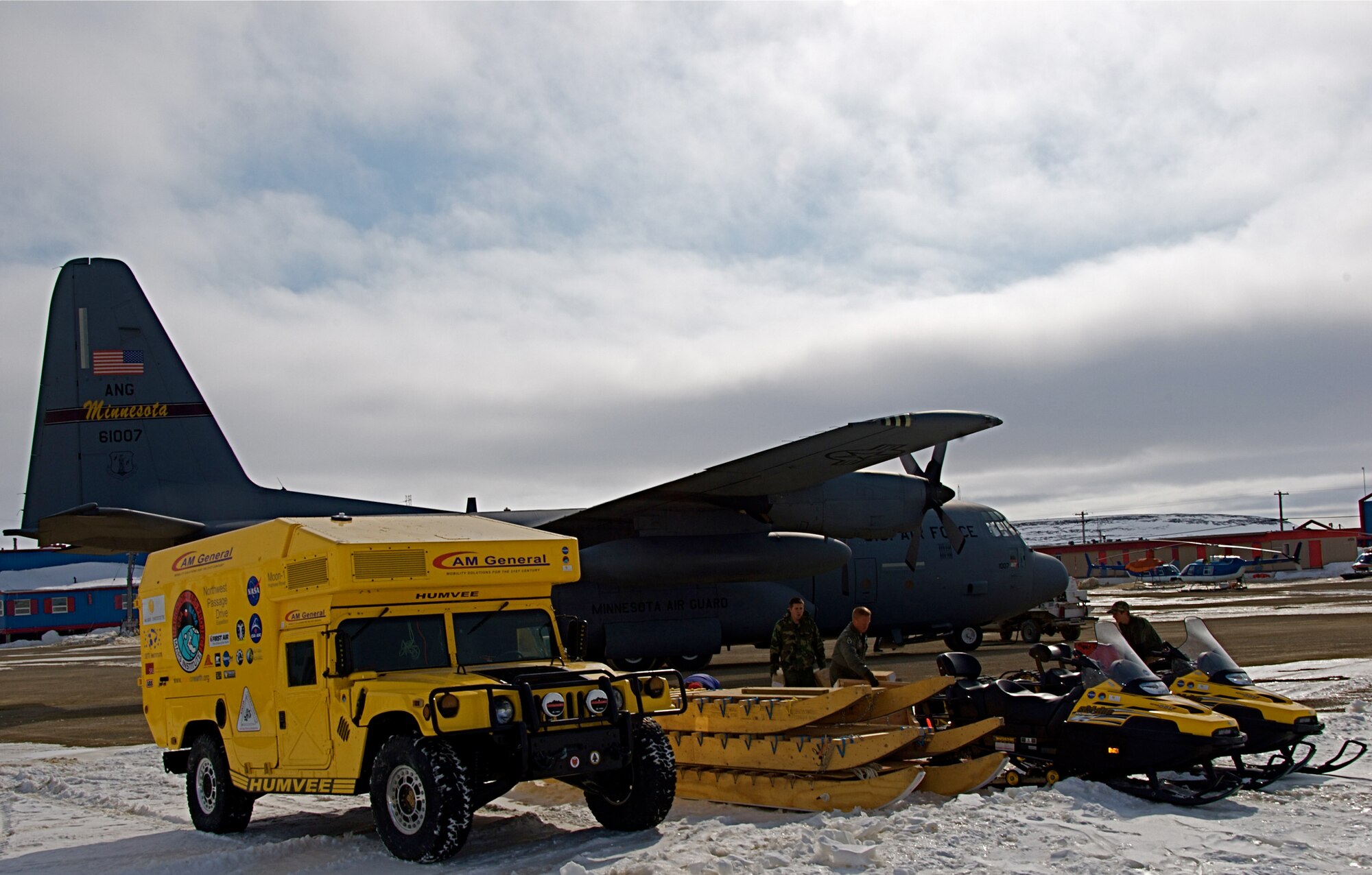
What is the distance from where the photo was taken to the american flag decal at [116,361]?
19.9m

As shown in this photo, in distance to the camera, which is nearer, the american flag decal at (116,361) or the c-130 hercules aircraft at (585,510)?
the c-130 hercules aircraft at (585,510)

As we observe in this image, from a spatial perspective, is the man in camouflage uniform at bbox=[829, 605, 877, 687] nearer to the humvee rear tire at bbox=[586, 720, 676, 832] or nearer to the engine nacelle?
the humvee rear tire at bbox=[586, 720, 676, 832]

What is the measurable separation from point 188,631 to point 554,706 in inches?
172

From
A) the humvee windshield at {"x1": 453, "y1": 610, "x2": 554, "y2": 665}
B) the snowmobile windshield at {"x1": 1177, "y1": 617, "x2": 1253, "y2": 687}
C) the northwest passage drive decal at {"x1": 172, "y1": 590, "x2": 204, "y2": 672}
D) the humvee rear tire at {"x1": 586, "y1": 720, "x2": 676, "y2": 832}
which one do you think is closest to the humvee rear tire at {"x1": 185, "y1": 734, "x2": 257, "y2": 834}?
the northwest passage drive decal at {"x1": 172, "y1": 590, "x2": 204, "y2": 672}

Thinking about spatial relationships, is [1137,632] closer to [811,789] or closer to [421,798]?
[811,789]

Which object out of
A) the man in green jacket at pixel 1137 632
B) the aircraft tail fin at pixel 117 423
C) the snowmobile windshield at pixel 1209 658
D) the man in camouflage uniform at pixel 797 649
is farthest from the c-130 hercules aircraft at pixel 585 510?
the snowmobile windshield at pixel 1209 658

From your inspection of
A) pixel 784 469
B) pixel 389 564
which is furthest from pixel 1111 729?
pixel 784 469

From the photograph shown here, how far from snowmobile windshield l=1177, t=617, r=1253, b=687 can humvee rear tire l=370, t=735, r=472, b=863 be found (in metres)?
6.50

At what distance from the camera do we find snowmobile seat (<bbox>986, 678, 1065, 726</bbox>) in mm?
9375

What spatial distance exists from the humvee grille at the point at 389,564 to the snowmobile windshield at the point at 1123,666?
222 inches

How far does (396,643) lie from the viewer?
8375mm

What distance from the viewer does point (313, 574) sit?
835cm

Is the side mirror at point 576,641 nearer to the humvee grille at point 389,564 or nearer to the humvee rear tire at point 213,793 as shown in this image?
the humvee grille at point 389,564

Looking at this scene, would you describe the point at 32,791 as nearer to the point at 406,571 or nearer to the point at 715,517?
the point at 406,571
